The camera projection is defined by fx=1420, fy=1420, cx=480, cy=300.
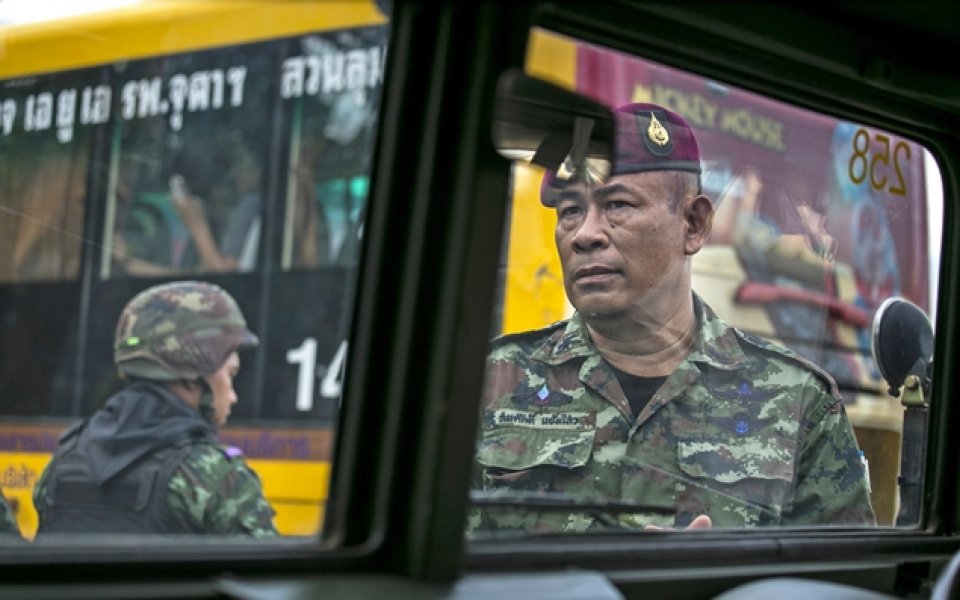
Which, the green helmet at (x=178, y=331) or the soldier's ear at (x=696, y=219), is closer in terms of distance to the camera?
the green helmet at (x=178, y=331)

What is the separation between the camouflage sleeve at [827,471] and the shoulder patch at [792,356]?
25 millimetres

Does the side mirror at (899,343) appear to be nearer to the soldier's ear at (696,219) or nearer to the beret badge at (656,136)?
the soldier's ear at (696,219)

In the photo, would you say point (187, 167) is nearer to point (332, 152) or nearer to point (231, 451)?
point (332, 152)

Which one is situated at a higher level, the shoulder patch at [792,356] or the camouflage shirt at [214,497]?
the shoulder patch at [792,356]

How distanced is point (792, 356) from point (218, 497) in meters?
1.29

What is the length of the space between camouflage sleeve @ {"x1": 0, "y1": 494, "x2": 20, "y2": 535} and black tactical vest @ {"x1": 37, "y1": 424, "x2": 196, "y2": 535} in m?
0.09

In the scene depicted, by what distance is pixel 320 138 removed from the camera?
2021 mm

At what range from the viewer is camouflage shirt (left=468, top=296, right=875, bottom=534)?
2443mm

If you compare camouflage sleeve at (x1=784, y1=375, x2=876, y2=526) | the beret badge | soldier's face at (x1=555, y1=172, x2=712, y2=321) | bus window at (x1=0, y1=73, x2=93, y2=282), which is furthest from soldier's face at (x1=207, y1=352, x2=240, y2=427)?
camouflage sleeve at (x1=784, y1=375, x2=876, y2=526)

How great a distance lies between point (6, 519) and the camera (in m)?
2.03

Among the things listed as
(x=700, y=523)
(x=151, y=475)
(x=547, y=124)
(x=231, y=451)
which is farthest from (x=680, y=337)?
(x=151, y=475)

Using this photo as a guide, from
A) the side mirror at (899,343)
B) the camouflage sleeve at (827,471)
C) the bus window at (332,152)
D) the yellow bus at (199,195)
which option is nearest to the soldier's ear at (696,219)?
the camouflage sleeve at (827,471)

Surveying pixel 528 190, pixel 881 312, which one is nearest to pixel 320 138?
pixel 528 190

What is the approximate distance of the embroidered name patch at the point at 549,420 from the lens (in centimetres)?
253
